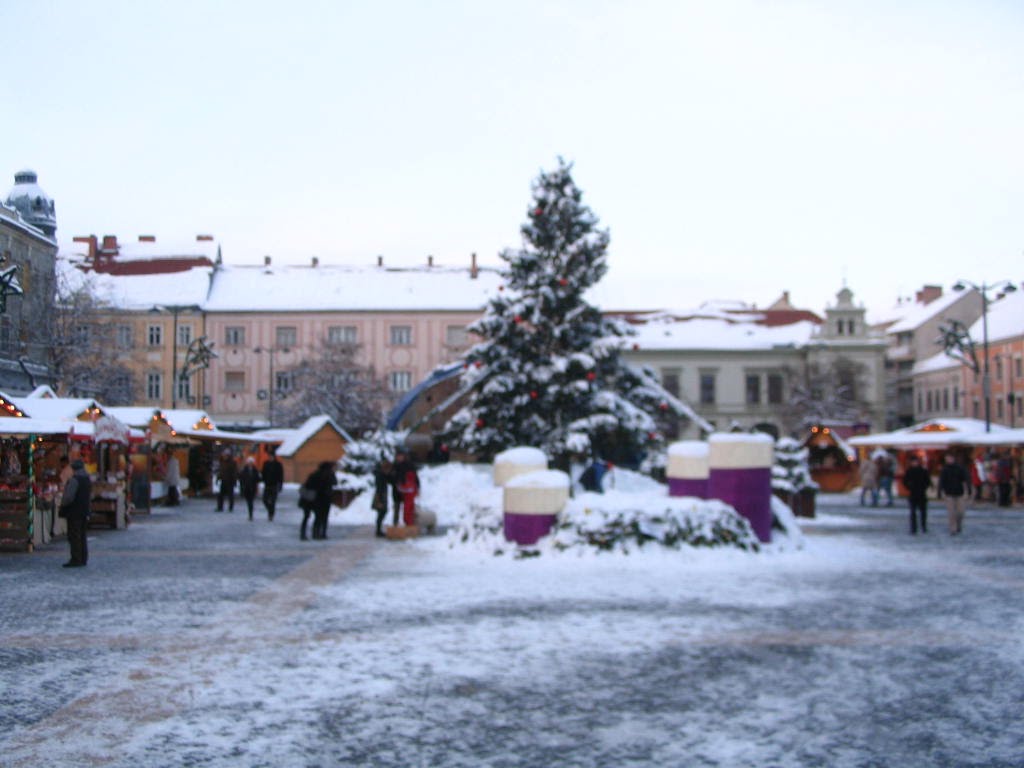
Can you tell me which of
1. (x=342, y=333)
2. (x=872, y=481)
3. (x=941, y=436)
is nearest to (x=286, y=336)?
(x=342, y=333)

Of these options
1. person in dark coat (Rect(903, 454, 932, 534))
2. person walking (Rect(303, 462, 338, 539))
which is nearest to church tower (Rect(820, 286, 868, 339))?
person in dark coat (Rect(903, 454, 932, 534))

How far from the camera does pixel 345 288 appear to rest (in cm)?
7812

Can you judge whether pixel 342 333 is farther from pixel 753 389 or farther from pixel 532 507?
pixel 532 507

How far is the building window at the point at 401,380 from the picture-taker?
247ft

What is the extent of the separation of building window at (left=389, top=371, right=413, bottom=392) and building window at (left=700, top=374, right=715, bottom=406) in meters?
19.5

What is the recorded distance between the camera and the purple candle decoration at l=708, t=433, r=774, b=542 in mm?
17781

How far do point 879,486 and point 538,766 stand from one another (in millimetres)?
30942

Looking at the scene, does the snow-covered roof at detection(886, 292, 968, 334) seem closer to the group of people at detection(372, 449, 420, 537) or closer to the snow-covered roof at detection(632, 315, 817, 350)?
the snow-covered roof at detection(632, 315, 817, 350)

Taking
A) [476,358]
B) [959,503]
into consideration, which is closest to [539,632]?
[959,503]

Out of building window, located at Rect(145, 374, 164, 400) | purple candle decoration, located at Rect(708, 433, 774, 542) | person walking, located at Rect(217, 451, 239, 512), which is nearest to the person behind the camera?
purple candle decoration, located at Rect(708, 433, 774, 542)

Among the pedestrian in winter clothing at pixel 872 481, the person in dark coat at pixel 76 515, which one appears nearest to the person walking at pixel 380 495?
the person in dark coat at pixel 76 515

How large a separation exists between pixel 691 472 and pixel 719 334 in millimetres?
59509

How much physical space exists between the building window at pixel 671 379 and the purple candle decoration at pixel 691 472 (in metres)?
56.1

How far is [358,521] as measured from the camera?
26.6 meters
